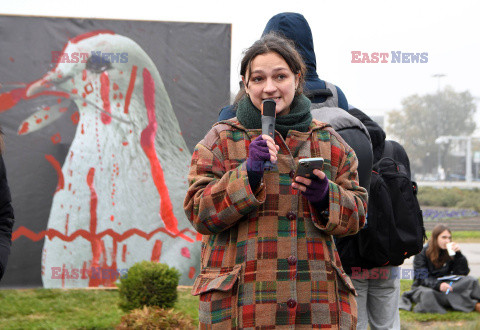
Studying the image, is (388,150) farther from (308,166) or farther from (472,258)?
(472,258)

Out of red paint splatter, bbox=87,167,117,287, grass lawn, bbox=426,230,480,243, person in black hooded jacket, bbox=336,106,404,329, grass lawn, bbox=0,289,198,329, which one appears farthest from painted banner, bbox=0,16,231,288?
grass lawn, bbox=426,230,480,243

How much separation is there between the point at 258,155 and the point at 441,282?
21.1 ft

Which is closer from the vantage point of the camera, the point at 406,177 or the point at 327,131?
→ the point at 327,131

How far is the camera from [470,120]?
13297 mm

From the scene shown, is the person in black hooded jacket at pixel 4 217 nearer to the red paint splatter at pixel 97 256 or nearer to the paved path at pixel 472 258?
the red paint splatter at pixel 97 256

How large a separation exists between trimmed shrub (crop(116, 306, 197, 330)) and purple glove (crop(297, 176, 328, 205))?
268 centimetres

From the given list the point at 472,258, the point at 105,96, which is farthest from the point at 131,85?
the point at 472,258

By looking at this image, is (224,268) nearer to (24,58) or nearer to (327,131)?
(327,131)

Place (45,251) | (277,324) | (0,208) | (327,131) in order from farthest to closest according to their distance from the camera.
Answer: (45,251), (0,208), (327,131), (277,324)

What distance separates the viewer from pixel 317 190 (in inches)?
82.7

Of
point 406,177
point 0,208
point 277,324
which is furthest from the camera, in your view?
point 406,177

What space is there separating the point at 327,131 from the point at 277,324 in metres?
0.75

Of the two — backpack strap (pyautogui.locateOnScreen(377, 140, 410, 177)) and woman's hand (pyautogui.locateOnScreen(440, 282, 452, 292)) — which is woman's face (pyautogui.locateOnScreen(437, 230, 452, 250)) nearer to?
woman's hand (pyautogui.locateOnScreen(440, 282, 452, 292))

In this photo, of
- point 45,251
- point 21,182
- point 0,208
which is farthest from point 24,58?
point 0,208
